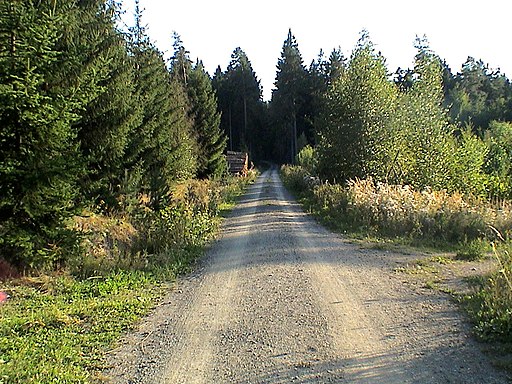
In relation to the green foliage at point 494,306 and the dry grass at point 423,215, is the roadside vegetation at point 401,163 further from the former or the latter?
the green foliage at point 494,306

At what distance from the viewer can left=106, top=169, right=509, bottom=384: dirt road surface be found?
495 centimetres

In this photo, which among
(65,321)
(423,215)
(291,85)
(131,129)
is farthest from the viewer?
(291,85)

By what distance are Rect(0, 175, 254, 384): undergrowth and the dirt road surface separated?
1.40ft

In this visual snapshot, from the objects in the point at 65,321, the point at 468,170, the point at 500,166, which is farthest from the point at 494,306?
the point at 500,166

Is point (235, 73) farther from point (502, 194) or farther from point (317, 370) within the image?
point (317, 370)

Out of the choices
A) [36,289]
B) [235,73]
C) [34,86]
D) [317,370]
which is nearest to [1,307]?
[36,289]

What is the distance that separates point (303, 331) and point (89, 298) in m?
3.86

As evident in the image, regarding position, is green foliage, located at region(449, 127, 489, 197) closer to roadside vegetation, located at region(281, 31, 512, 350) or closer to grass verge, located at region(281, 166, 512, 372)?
roadside vegetation, located at region(281, 31, 512, 350)

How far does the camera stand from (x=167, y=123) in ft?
87.1

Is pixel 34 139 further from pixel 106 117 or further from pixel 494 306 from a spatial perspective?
pixel 494 306

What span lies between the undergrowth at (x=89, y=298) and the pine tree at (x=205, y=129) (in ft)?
89.0

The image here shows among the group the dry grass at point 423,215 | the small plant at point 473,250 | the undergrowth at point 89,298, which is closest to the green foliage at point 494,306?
the small plant at point 473,250

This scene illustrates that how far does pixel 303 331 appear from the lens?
613 centimetres

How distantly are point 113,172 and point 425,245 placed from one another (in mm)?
10835
